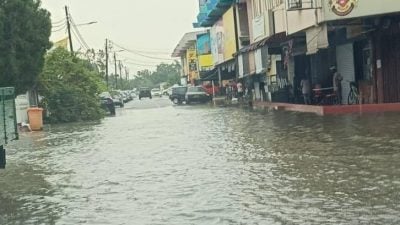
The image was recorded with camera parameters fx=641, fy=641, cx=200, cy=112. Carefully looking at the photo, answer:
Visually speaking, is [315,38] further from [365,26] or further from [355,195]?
[355,195]

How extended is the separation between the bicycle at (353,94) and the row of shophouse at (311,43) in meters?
0.21

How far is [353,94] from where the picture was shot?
25.8 metres

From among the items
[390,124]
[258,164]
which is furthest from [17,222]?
[390,124]

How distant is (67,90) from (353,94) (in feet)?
48.4

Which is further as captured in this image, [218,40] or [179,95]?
[179,95]

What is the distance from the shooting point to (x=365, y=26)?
75.3 feet

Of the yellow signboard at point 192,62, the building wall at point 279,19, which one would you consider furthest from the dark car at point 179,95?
the yellow signboard at point 192,62

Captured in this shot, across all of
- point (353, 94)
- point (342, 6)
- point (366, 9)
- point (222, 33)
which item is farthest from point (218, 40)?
point (366, 9)

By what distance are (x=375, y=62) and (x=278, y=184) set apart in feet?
51.1

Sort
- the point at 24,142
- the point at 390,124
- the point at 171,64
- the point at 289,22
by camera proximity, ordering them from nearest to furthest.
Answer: the point at 390,124
the point at 24,142
the point at 289,22
the point at 171,64

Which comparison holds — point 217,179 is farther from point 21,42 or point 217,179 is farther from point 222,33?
point 222,33

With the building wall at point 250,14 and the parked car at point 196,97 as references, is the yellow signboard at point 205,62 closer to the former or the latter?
the parked car at point 196,97

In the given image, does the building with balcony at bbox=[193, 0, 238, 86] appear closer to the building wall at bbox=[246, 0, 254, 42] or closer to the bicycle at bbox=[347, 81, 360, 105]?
the building wall at bbox=[246, 0, 254, 42]

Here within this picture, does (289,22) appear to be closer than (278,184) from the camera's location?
Result: No
